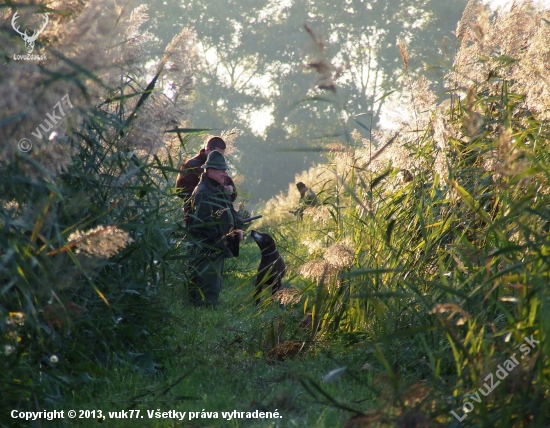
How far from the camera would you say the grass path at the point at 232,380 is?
385cm

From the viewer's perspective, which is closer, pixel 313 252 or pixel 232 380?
pixel 232 380

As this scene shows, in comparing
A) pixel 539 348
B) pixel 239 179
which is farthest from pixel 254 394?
pixel 239 179

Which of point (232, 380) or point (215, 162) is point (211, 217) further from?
point (232, 380)

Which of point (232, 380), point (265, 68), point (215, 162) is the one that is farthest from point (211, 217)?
point (265, 68)

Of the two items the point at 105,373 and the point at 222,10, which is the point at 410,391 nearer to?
the point at 105,373

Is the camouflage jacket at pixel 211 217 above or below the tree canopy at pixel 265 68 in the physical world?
below

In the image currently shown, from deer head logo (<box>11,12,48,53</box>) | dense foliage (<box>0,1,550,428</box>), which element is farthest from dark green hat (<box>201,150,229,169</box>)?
deer head logo (<box>11,12,48,53</box>)

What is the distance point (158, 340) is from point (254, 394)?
101 cm

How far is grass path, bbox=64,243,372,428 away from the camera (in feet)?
12.6

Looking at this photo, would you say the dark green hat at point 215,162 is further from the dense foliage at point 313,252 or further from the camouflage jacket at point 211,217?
the dense foliage at point 313,252

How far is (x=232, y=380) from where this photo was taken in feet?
15.3

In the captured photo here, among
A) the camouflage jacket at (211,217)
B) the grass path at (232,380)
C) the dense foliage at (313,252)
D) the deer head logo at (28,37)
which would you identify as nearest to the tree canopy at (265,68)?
the camouflage jacket at (211,217)

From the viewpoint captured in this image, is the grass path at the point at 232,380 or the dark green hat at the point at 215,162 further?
the dark green hat at the point at 215,162

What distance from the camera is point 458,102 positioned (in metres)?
5.02
